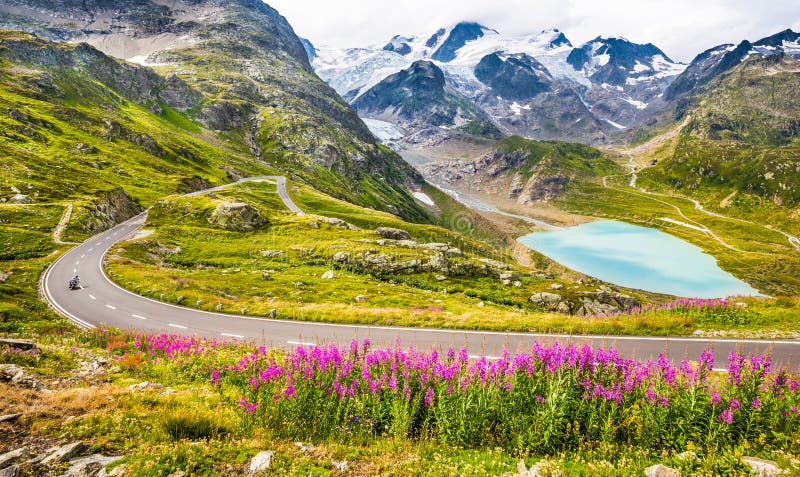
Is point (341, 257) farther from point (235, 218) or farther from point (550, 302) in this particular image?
point (235, 218)

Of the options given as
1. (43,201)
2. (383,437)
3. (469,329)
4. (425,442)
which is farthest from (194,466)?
(43,201)

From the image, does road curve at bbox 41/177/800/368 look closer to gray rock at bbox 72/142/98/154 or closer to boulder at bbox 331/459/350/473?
boulder at bbox 331/459/350/473

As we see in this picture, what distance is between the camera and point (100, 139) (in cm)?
14000

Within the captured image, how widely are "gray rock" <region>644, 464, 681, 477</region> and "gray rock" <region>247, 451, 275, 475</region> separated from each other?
8.75 m

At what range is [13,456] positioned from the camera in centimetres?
722

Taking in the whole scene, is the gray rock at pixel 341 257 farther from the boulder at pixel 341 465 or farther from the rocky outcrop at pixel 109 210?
the rocky outcrop at pixel 109 210

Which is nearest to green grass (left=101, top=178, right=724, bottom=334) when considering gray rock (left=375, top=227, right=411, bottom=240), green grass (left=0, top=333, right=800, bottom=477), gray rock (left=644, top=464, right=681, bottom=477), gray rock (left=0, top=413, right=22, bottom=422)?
gray rock (left=375, top=227, right=411, bottom=240)

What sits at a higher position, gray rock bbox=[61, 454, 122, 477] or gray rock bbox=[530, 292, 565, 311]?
gray rock bbox=[530, 292, 565, 311]

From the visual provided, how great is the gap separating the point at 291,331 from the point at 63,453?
18.2m

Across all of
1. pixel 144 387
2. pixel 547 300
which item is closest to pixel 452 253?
pixel 547 300

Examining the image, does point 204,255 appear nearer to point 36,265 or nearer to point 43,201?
point 36,265

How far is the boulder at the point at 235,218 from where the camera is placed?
257ft

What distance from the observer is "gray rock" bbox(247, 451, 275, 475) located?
313 inches

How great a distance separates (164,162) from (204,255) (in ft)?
366
